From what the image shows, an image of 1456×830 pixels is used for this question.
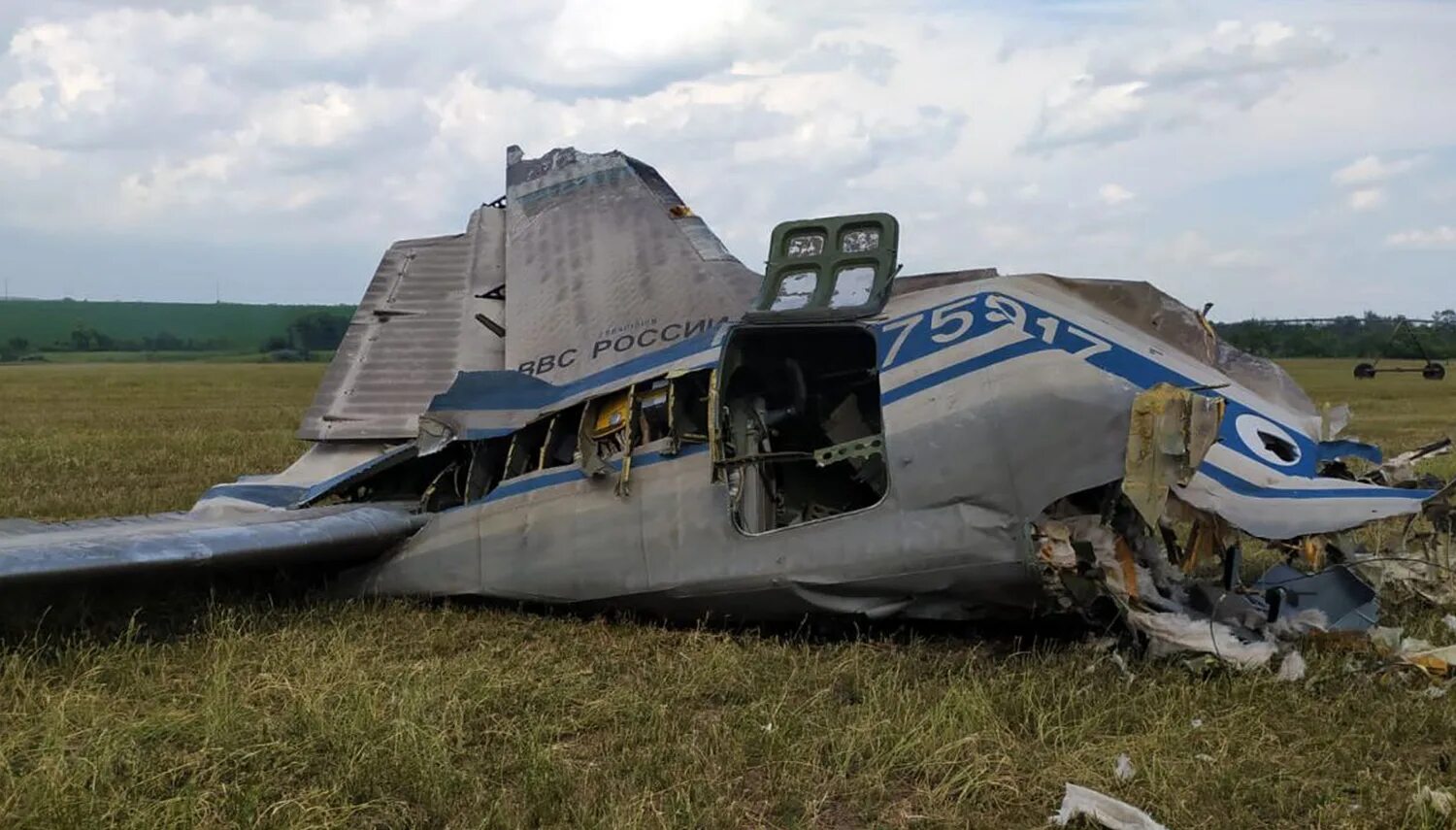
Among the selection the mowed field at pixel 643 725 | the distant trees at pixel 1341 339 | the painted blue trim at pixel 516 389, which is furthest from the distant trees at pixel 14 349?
the mowed field at pixel 643 725

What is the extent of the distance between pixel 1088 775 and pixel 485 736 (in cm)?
218

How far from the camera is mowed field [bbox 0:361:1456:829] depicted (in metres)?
3.87

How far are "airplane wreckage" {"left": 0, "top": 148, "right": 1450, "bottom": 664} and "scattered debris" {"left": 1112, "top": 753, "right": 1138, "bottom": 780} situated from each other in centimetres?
109

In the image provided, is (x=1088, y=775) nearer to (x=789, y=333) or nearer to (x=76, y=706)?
(x=789, y=333)

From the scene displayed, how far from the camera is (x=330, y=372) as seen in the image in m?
9.23

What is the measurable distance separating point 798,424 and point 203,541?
3.15m

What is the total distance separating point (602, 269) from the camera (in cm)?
839

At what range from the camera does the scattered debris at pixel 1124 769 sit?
13.4ft

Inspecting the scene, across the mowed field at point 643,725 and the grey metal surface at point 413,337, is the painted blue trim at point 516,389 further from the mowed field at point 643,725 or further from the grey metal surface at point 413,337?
the grey metal surface at point 413,337

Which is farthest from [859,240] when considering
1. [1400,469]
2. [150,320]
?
[150,320]

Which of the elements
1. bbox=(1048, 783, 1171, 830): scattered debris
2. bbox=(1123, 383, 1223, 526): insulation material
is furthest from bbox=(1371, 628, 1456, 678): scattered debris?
bbox=(1048, 783, 1171, 830): scattered debris

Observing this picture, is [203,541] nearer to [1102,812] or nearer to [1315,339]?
[1102,812]

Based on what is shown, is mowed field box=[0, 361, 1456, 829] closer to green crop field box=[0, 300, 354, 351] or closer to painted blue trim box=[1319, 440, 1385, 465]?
painted blue trim box=[1319, 440, 1385, 465]

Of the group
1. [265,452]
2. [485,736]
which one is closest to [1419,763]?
[485,736]
